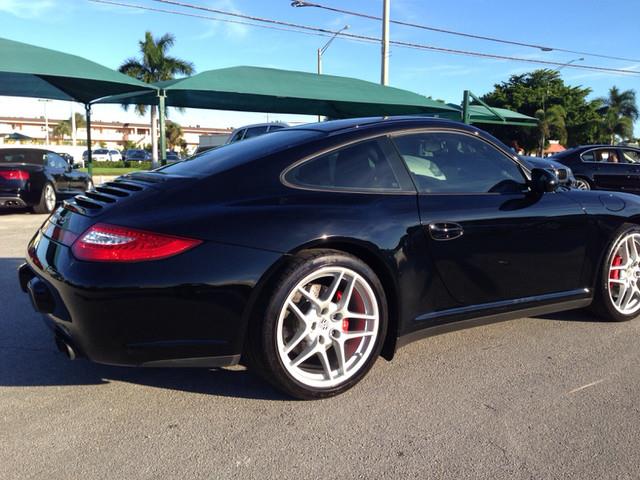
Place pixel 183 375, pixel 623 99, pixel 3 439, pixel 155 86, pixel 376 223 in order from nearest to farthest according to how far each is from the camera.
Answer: pixel 3 439, pixel 376 223, pixel 183 375, pixel 155 86, pixel 623 99

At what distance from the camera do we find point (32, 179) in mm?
10008

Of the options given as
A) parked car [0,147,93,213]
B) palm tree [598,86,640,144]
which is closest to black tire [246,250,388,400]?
parked car [0,147,93,213]

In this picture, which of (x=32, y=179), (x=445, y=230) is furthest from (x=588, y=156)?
(x=32, y=179)

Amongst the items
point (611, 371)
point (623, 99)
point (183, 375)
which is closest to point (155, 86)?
point (183, 375)

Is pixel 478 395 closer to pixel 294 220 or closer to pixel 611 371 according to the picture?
pixel 611 371

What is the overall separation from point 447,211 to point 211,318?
1.46m

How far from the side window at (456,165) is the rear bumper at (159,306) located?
3.81ft

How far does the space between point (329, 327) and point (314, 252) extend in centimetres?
42

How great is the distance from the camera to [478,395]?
2.86 meters

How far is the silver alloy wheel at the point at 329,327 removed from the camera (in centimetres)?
273

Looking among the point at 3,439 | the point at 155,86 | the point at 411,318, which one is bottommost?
the point at 3,439

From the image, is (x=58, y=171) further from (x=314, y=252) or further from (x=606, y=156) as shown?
(x=606, y=156)

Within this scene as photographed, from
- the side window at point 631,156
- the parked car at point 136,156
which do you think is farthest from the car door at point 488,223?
the parked car at point 136,156

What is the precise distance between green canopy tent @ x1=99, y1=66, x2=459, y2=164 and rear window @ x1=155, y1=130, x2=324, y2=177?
10.6m
